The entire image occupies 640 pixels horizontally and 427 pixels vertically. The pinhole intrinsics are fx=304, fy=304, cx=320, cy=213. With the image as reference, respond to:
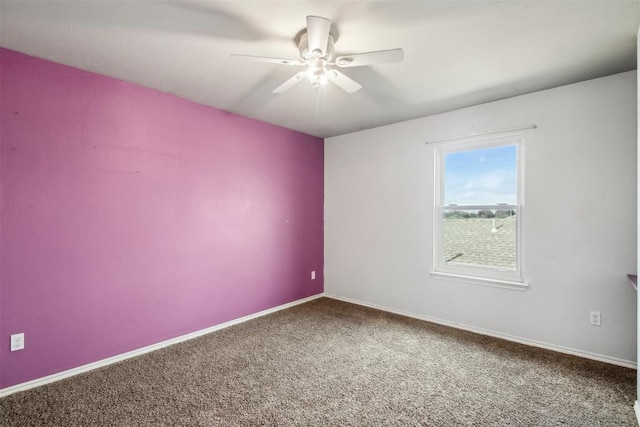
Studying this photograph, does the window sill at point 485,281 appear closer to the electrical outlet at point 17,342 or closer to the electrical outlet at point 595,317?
the electrical outlet at point 595,317

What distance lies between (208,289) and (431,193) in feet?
8.83

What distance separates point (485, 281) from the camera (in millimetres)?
3115

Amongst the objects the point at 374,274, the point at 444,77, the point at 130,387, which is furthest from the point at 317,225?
the point at 130,387

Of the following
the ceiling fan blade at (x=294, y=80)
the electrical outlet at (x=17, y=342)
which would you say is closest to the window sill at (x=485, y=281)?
Result: the ceiling fan blade at (x=294, y=80)

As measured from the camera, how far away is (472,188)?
10.8ft

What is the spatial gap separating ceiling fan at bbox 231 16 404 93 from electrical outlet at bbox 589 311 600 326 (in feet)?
8.66

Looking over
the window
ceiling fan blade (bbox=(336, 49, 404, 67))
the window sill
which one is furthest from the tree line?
ceiling fan blade (bbox=(336, 49, 404, 67))

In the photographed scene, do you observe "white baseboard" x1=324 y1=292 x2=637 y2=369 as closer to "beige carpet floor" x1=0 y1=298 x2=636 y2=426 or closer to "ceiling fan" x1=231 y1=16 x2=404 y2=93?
"beige carpet floor" x1=0 y1=298 x2=636 y2=426

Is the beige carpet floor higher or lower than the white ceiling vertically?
lower


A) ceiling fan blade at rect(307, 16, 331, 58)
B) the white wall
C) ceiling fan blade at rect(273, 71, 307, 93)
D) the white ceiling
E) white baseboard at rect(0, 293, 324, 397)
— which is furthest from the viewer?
the white wall

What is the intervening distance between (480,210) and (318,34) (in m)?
2.52

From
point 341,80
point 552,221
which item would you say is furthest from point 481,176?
point 341,80

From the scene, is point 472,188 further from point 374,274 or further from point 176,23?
point 176,23

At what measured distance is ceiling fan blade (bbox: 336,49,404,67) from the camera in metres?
1.74
